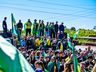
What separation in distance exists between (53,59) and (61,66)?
0.76 meters

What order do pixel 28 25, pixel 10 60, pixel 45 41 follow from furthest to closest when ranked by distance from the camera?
1. pixel 28 25
2. pixel 45 41
3. pixel 10 60

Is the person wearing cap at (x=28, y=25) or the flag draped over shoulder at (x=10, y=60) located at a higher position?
the flag draped over shoulder at (x=10, y=60)

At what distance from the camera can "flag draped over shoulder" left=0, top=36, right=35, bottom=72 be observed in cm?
230

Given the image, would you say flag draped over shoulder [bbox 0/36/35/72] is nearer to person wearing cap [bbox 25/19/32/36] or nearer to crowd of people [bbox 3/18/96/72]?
crowd of people [bbox 3/18/96/72]

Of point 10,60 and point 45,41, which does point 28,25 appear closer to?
point 45,41

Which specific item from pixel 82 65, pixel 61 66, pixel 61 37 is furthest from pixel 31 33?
pixel 82 65

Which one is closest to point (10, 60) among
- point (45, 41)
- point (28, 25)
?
point (45, 41)

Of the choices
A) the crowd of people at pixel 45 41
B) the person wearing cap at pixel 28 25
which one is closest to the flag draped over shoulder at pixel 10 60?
the crowd of people at pixel 45 41

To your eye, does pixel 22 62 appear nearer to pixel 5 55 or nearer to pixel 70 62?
pixel 5 55

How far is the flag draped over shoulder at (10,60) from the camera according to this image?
2303 mm

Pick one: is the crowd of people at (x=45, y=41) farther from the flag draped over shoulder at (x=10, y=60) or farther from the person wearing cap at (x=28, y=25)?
the flag draped over shoulder at (x=10, y=60)

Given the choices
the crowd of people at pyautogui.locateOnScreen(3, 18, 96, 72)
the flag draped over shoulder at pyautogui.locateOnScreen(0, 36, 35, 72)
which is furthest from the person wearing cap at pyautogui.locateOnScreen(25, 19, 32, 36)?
the flag draped over shoulder at pyautogui.locateOnScreen(0, 36, 35, 72)

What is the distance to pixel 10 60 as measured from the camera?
7.66 feet

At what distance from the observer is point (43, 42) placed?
873 inches
